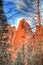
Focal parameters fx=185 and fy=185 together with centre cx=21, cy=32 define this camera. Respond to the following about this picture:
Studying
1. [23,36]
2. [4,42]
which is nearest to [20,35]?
[23,36]

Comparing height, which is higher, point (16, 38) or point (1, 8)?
point (1, 8)

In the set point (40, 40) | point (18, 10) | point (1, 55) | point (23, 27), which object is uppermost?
point (18, 10)

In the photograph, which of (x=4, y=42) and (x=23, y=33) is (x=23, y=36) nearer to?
(x=23, y=33)

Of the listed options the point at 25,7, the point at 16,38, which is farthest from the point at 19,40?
the point at 25,7

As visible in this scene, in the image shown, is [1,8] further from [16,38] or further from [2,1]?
[16,38]

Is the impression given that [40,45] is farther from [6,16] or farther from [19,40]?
[6,16]

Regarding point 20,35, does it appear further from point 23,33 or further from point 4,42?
point 4,42

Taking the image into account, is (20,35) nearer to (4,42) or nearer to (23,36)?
(23,36)

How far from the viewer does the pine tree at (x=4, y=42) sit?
174 centimetres

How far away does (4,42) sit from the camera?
176 cm

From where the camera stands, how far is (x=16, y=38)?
1.75 meters

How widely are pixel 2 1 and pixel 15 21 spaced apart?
0.23 meters

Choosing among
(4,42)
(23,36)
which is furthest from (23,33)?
(4,42)

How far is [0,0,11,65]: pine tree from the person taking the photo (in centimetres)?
174
